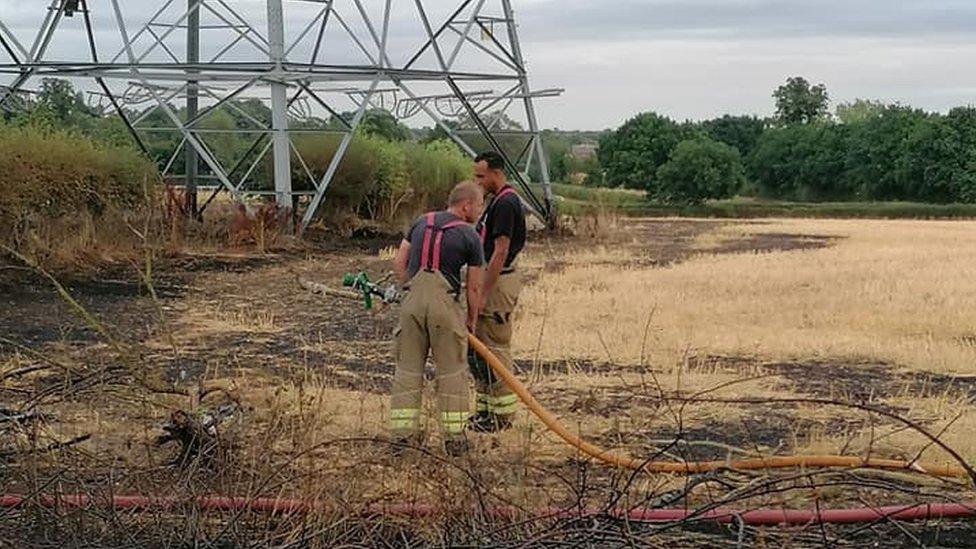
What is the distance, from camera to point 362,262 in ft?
71.7

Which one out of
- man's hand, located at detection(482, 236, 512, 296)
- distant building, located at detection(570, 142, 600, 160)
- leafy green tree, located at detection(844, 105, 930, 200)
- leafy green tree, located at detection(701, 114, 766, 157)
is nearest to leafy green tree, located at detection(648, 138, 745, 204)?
distant building, located at detection(570, 142, 600, 160)

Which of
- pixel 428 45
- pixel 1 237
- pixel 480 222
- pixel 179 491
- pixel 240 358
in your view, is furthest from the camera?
pixel 428 45

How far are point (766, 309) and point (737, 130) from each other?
69434 mm

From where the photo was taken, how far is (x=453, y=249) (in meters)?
8.01

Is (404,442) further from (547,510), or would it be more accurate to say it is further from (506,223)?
(506,223)

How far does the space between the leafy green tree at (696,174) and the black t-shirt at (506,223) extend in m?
51.2

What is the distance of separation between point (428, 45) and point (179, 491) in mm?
18058

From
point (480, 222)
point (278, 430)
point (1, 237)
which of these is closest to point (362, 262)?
point (1, 237)

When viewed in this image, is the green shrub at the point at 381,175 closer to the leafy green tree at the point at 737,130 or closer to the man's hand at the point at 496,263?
the man's hand at the point at 496,263

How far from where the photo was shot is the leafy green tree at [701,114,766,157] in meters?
81.2

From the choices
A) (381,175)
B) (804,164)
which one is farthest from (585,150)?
(381,175)

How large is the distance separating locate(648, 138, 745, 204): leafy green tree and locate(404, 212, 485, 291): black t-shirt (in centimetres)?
5211

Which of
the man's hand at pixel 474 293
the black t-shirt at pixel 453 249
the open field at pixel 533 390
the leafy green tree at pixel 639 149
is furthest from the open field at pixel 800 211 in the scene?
the black t-shirt at pixel 453 249

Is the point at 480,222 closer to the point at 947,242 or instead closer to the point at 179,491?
the point at 179,491
